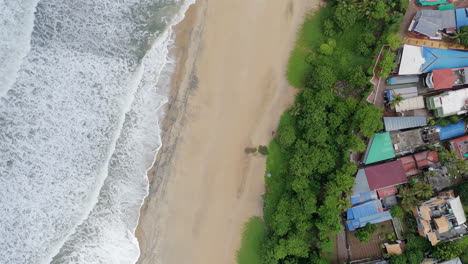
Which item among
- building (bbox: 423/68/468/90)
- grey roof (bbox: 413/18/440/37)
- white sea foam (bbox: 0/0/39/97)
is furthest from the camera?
grey roof (bbox: 413/18/440/37)

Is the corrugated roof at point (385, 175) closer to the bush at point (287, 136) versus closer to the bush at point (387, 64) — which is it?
the bush at point (287, 136)

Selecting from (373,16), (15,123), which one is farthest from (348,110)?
(15,123)

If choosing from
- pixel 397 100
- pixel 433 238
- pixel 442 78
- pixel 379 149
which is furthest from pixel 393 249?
pixel 442 78

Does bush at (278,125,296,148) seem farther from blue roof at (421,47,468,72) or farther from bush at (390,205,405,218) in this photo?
blue roof at (421,47,468,72)

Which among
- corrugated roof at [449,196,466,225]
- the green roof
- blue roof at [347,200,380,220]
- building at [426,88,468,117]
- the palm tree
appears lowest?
corrugated roof at [449,196,466,225]

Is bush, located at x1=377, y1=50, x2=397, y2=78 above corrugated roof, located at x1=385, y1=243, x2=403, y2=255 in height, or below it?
above

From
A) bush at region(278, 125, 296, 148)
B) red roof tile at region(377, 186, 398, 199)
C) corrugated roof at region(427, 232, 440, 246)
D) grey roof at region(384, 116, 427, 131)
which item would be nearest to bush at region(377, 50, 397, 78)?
grey roof at region(384, 116, 427, 131)

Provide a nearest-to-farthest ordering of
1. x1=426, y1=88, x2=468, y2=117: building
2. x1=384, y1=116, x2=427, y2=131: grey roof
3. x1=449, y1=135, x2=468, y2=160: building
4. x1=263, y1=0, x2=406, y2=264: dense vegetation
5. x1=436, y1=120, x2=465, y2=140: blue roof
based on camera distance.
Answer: x1=263, y1=0, x2=406, y2=264: dense vegetation < x1=426, y1=88, x2=468, y2=117: building < x1=384, y1=116, x2=427, y2=131: grey roof < x1=449, y1=135, x2=468, y2=160: building < x1=436, y1=120, x2=465, y2=140: blue roof
